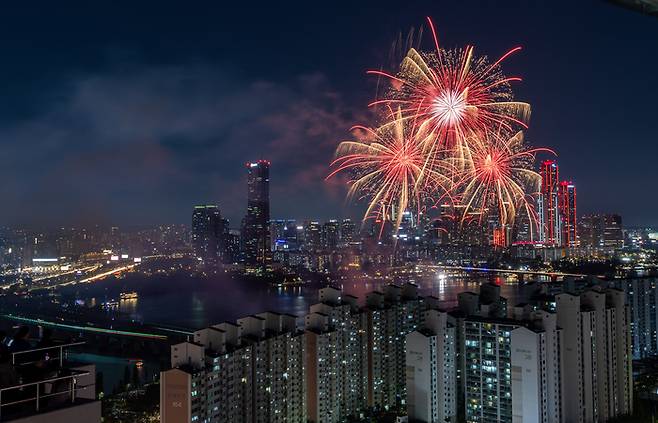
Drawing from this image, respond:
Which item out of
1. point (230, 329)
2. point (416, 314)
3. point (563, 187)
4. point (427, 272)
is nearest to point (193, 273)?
point (427, 272)

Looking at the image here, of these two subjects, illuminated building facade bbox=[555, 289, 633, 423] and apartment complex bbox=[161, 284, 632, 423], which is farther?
illuminated building facade bbox=[555, 289, 633, 423]

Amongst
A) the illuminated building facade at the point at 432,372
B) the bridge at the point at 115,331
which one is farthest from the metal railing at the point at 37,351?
the bridge at the point at 115,331

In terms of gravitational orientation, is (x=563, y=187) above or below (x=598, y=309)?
above

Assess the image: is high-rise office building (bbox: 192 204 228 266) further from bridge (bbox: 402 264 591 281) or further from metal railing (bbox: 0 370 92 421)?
metal railing (bbox: 0 370 92 421)

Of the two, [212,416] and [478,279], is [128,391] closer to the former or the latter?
[212,416]

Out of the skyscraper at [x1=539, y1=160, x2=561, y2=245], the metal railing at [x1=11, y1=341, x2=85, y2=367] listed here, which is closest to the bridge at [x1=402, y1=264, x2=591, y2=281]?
the skyscraper at [x1=539, y1=160, x2=561, y2=245]
